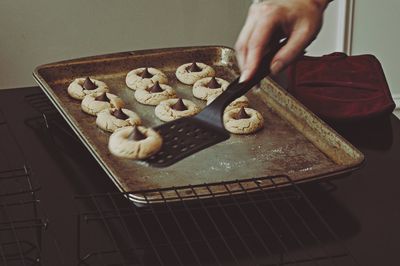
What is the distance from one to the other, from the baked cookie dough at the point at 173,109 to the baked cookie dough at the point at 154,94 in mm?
31

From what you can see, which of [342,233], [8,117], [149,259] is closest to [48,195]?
[149,259]

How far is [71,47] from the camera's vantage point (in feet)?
8.36

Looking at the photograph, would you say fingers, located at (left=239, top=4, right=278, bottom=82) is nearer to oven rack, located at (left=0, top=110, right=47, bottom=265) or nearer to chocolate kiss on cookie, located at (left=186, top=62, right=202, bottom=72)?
oven rack, located at (left=0, top=110, right=47, bottom=265)

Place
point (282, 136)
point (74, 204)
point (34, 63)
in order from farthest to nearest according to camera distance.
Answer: point (34, 63)
point (282, 136)
point (74, 204)

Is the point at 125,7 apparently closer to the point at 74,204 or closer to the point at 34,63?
the point at 34,63

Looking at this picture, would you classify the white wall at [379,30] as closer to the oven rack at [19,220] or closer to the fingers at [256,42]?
the oven rack at [19,220]

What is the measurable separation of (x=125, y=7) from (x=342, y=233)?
1503mm

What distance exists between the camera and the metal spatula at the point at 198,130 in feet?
3.32

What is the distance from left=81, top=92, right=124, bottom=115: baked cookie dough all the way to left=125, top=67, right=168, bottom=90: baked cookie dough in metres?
0.09

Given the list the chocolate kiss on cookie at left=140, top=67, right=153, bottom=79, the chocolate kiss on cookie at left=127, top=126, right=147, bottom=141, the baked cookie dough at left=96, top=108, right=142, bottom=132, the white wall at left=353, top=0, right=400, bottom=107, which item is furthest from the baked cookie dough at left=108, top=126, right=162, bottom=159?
the white wall at left=353, top=0, right=400, bottom=107

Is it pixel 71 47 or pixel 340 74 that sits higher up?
pixel 340 74

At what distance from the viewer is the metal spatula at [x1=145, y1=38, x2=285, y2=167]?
101 centimetres

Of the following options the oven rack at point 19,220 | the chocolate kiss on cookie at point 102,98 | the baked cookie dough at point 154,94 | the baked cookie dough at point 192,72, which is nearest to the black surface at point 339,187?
the oven rack at point 19,220

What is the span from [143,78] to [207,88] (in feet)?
0.51
